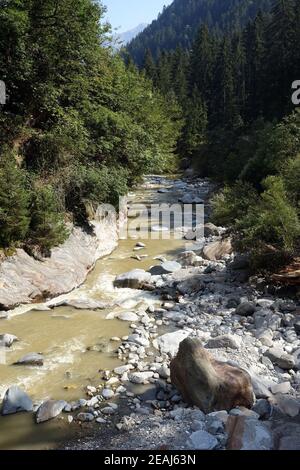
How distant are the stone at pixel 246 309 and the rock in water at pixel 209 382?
2929mm

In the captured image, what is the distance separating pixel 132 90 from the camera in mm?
19281

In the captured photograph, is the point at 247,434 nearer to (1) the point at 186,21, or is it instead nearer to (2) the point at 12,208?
(2) the point at 12,208

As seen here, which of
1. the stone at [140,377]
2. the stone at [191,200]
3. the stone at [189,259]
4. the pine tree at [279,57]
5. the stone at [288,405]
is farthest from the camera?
the pine tree at [279,57]

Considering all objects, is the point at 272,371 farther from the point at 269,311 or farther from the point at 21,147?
the point at 21,147

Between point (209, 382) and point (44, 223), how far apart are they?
21.3 ft

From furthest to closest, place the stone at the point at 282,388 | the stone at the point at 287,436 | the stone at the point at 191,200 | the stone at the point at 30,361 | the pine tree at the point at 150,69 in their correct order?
the pine tree at the point at 150,69
the stone at the point at 191,200
the stone at the point at 30,361
the stone at the point at 282,388
the stone at the point at 287,436

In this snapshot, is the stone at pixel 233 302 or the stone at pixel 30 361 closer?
the stone at pixel 30 361

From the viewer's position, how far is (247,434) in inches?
Result: 187

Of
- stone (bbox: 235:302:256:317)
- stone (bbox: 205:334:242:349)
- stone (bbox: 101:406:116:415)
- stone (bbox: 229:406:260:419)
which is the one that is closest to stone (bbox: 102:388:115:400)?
stone (bbox: 101:406:116:415)

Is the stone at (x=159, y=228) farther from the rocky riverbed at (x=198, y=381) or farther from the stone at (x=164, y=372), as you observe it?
the stone at (x=164, y=372)

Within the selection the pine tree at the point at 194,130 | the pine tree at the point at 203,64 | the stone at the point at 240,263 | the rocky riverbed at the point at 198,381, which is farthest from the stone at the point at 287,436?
the pine tree at the point at 203,64

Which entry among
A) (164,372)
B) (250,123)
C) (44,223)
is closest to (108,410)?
(164,372)

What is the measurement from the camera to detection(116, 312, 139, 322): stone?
8648 mm

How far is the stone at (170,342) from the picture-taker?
7.35 m
